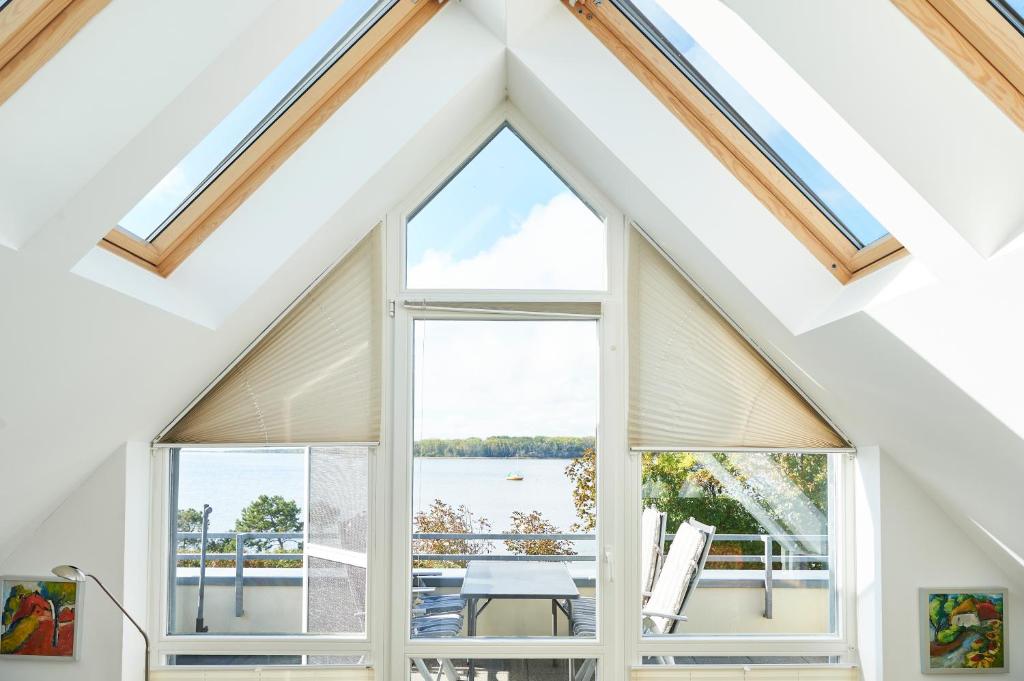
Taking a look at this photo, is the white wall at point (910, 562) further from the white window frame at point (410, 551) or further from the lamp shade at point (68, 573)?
the lamp shade at point (68, 573)

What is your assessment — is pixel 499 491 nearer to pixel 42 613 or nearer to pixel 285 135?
pixel 285 135

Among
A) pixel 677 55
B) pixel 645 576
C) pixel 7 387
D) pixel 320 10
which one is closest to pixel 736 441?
pixel 645 576

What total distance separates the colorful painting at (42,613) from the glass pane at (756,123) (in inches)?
120

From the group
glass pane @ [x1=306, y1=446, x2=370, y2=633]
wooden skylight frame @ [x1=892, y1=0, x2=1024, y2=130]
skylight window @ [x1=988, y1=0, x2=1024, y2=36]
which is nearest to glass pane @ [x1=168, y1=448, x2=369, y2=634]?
glass pane @ [x1=306, y1=446, x2=370, y2=633]

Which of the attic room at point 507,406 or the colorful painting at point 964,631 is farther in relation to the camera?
the colorful painting at point 964,631

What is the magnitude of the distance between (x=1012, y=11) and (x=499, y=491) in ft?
8.27

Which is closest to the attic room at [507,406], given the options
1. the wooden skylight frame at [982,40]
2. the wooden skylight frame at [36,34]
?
the wooden skylight frame at [982,40]

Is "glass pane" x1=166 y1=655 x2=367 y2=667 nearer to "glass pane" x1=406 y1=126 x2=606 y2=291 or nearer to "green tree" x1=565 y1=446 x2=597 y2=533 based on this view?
"green tree" x1=565 y1=446 x2=597 y2=533

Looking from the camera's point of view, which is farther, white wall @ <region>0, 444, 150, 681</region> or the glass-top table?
the glass-top table

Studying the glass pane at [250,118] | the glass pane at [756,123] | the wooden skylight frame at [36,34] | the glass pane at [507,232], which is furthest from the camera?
the glass pane at [507,232]

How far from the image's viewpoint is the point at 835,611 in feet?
12.0

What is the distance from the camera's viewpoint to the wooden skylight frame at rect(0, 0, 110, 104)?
1790 millimetres

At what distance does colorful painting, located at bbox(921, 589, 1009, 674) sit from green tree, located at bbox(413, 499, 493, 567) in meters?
1.80

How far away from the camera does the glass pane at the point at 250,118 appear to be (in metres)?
2.59
